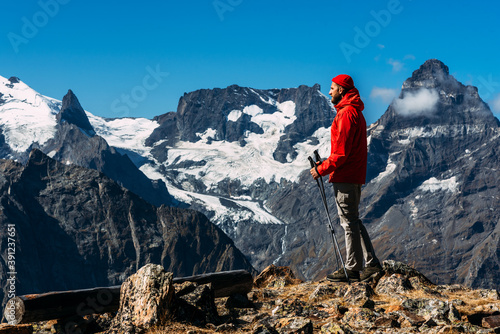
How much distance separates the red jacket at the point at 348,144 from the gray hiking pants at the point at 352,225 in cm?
33

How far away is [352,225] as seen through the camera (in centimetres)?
1589

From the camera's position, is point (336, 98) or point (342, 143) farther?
point (336, 98)

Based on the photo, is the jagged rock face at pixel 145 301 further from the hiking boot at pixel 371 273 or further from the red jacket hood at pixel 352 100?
the red jacket hood at pixel 352 100

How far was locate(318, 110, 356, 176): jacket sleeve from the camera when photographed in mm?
15242

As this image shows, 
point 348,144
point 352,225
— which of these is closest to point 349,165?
point 348,144

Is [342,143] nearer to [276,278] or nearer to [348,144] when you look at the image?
[348,144]

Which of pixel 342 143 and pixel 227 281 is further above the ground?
pixel 342 143

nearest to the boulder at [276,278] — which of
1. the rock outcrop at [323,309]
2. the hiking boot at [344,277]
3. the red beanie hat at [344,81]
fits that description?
the rock outcrop at [323,309]

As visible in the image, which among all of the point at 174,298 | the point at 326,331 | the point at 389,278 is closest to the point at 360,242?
the point at 389,278

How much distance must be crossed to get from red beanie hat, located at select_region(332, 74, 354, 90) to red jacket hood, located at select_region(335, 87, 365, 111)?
145mm

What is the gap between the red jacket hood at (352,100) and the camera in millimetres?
15867

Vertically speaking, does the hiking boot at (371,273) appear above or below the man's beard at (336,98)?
below

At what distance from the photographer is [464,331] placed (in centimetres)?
1140

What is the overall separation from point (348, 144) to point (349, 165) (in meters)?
0.67
